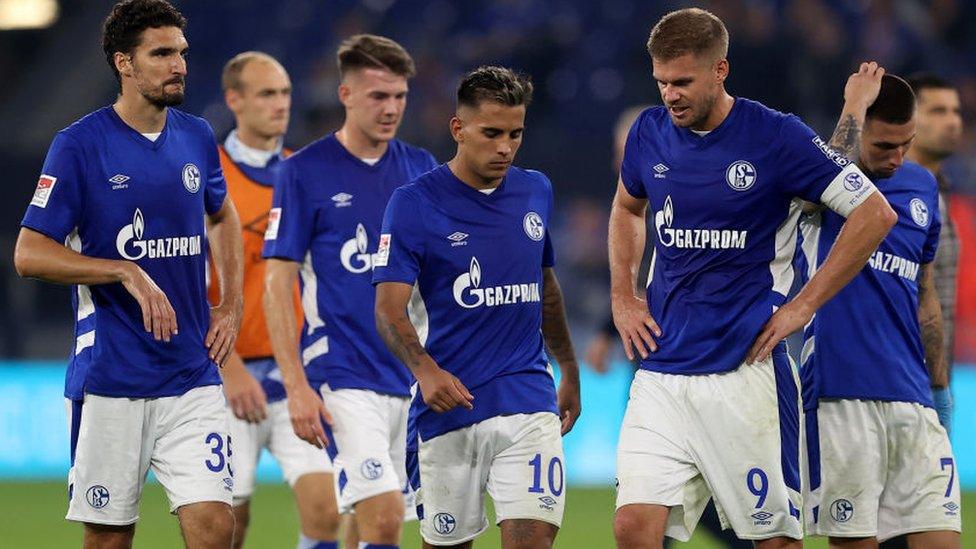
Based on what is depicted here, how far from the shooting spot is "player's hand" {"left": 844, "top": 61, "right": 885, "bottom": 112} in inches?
246

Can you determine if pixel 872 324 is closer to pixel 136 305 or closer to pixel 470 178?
pixel 470 178

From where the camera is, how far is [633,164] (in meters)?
6.25

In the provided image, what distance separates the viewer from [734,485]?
5.92 m

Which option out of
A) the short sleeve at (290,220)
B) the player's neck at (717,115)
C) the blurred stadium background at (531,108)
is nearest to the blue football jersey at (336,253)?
the short sleeve at (290,220)

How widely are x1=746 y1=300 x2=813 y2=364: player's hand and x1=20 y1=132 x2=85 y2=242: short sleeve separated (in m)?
2.65

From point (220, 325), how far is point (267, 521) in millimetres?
5184

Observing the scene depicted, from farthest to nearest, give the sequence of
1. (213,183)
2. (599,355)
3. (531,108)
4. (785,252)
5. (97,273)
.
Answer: (531,108) < (599,355) < (213,183) < (785,252) < (97,273)

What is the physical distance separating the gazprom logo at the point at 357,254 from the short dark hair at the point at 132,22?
1.37 metres

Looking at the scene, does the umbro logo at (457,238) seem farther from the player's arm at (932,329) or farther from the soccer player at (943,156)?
the soccer player at (943,156)

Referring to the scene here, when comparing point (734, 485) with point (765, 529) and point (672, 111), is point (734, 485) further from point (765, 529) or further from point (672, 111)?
point (672, 111)

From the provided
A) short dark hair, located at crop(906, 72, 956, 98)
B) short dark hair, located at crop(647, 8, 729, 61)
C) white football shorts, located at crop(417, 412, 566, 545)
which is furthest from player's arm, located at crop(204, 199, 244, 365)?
short dark hair, located at crop(906, 72, 956, 98)

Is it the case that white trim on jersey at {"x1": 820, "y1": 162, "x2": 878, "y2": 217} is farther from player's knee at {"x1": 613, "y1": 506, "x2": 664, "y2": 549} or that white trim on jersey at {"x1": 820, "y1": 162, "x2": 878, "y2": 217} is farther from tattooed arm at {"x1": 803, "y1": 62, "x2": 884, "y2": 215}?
player's knee at {"x1": 613, "y1": 506, "x2": 664, "y2": 549}

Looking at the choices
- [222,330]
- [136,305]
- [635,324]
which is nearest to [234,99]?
[222,330]

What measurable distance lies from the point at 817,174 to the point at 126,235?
2655 millimetres
